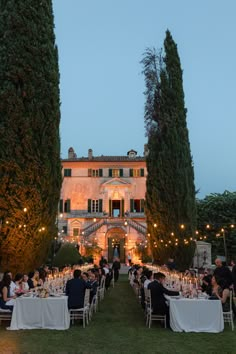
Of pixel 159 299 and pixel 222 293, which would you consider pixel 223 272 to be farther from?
pixel 159 299

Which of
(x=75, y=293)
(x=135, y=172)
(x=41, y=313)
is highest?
(x=135, y=172)

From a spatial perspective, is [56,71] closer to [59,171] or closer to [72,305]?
[59,171]

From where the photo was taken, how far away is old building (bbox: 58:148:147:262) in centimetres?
4394

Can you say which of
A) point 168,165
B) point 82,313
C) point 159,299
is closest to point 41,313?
point 82,313

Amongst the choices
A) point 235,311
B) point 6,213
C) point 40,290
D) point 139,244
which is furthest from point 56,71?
point 139,244

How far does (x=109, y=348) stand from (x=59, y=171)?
11973mm

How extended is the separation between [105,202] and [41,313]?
124 feet

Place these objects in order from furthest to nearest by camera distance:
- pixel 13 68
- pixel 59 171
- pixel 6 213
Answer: pixel 59 171 < pixel 13 68 < pixel 6 213

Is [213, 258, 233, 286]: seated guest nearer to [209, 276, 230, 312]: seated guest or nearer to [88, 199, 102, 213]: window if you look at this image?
[209, 276, 230, 312]: seated guest

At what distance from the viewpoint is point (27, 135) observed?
1593 cm

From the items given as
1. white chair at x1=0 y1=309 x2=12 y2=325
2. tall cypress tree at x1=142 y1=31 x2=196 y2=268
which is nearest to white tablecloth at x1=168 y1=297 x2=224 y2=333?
white chair at x1=0 y1=309 x2=12 y2=325

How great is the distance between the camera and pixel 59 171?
59.9 ft

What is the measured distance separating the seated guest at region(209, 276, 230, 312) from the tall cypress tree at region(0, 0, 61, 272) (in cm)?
862

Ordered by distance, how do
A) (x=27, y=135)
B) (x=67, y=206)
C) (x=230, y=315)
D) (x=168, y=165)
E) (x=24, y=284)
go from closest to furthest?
(x=230, y=315) → (x=24, y=284) → (x=27, y=135) → (x=168, y=165) → (x=67, y=206)
